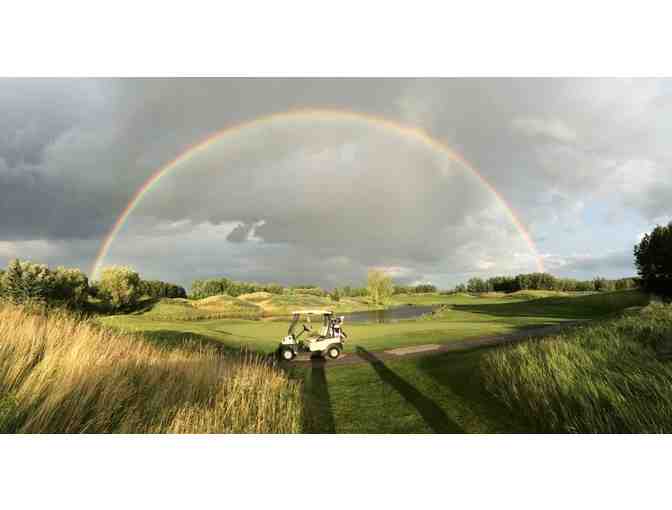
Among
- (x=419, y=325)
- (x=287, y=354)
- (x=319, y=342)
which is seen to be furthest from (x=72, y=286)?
(x=419, y=325)

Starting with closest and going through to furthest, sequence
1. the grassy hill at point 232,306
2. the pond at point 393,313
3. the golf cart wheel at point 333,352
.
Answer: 1. the golf cart wheel at point 333,352
2. the grassy hill at point 232,306
3. the pond at point 393,313

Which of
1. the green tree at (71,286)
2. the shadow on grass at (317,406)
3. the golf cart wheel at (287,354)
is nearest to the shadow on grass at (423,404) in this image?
the shadow on grass at (317,406)

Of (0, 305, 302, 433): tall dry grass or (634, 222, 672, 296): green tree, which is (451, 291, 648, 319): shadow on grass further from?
(0, 305, 302, 433): tall dry grass

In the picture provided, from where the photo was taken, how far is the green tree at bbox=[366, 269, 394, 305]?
4369 cm

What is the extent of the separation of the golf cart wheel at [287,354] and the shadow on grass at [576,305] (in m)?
23.6

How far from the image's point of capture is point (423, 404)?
23.5 ft

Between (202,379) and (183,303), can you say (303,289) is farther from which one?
(202,379)

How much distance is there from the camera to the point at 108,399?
5.78 m

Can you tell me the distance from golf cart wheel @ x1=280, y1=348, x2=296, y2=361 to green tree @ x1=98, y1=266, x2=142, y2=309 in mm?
20109

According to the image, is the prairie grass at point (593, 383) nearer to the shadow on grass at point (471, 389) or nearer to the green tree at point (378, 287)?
the shadow on grass at point (471, 389)

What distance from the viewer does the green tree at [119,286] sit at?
25484 millimetres

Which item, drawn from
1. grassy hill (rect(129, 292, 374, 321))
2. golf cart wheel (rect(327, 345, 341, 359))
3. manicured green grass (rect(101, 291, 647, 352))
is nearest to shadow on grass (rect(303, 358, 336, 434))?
golf cart wheel (rect(327, 345, 341, 359))
